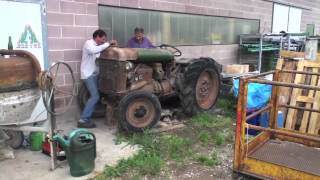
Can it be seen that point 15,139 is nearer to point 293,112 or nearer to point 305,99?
point 293,112

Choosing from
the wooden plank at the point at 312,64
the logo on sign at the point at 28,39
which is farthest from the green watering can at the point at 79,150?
the wooden plank at the point at 312,64

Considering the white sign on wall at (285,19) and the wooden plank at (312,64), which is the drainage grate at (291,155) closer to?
the wooden plank at (312,64)

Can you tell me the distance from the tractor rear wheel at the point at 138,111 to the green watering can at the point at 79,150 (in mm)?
1298

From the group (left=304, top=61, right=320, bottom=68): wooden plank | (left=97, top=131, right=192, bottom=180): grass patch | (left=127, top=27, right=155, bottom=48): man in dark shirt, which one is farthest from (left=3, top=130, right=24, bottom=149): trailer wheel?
(left=304, top=61, right=320, bottom=68): wooden plank

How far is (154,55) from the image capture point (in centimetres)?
640

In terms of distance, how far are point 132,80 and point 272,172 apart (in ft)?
9.55

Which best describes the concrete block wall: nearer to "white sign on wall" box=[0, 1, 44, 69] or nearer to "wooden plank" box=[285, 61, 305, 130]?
"white sign on wall" box=[0, 1, 44, 69]

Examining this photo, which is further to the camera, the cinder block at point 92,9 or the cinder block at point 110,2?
the cinder block at point 110,2

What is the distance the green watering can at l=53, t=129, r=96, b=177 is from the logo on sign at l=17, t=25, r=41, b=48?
210cm

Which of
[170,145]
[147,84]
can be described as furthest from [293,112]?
[147,84]

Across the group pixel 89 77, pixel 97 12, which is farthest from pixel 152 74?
pixel 97 12

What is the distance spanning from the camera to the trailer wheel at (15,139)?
5.14 metres

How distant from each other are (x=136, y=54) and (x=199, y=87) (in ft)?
5.30

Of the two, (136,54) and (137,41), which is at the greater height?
(137,41)
